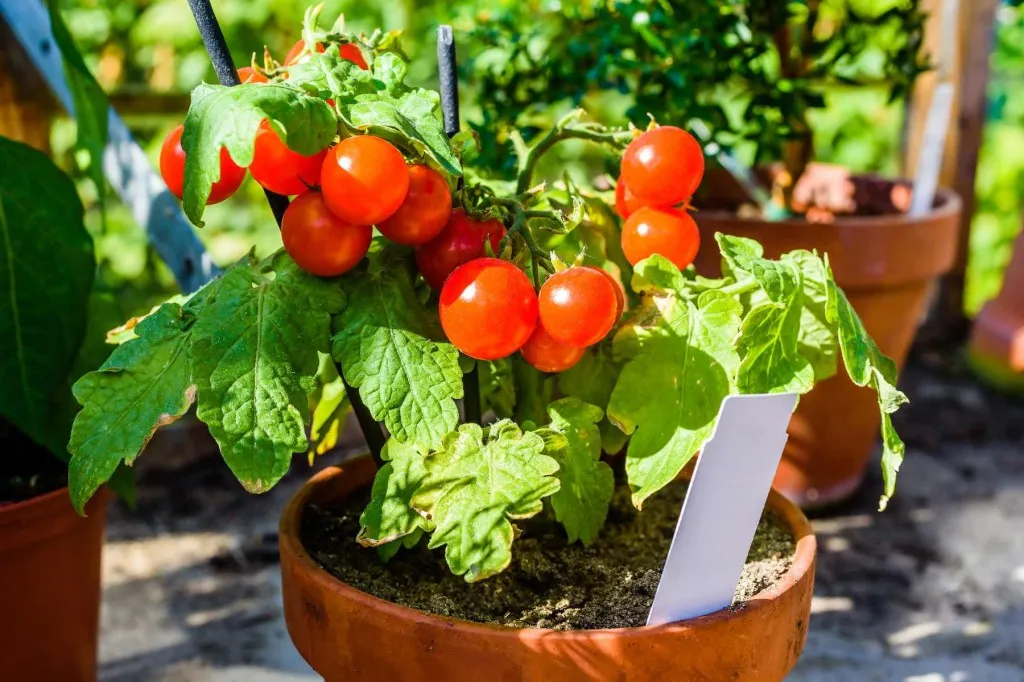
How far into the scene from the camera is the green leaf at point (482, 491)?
80 centimetres

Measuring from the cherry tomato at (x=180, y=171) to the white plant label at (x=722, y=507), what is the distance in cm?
44

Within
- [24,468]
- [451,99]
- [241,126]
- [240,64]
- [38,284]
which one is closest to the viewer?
[241,126]

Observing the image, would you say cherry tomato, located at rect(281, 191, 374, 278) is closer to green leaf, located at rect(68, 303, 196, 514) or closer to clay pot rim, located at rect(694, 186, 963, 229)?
green leaf, located at rect(68, 303, 196, 514)

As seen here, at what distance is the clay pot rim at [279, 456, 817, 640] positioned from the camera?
79 centimetres

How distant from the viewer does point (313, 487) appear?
1.08m

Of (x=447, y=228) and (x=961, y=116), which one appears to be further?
(x=961, y=116)

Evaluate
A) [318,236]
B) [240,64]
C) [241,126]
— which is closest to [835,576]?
[318,236]

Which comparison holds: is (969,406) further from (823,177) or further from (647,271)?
(647,271)

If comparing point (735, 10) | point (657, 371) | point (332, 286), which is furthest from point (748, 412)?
point (735, 10)

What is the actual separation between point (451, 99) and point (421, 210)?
18cm

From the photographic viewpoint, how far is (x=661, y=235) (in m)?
0.92

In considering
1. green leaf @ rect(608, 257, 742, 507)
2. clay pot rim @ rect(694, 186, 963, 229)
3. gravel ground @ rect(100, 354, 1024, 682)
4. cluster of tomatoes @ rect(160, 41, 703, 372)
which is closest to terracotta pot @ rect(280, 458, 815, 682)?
green leaf @ rect(608, 257, 742, 507)

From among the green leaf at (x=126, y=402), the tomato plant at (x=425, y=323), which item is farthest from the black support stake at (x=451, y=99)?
the green leaf at (x=126, y=402)

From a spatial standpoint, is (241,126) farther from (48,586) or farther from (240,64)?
(240,64)
